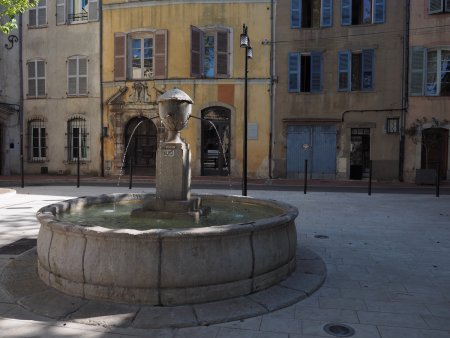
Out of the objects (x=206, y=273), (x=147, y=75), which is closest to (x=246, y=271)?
(x=206, y=273)

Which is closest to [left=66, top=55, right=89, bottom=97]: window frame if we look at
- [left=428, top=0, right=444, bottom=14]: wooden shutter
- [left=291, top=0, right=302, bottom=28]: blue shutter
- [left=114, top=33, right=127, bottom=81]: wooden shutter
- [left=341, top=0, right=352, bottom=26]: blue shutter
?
[left=114, top=33, right=127, bottom=81]: wooden shutter

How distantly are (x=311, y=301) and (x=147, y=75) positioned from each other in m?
16.9

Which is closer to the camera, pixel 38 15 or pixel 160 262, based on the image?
pixel 160 262

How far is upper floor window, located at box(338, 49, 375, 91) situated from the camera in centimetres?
1812

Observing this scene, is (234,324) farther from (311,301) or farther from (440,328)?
(440,328)

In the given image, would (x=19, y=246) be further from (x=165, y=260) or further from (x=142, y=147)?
(x=142, y=147)

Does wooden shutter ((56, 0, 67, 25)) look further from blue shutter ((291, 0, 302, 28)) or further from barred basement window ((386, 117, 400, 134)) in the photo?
barred basement window ((386, 117, 400, 134))

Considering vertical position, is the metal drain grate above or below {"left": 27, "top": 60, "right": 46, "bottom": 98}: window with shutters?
below

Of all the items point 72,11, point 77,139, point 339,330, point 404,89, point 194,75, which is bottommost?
point 339,330

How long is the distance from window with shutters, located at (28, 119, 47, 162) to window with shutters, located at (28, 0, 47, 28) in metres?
4.66

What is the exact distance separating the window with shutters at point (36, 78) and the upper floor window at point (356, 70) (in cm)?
1399

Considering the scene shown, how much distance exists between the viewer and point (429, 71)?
1762cm

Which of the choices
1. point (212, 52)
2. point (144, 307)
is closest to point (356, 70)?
point (212, 52)

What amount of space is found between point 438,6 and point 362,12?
293cm
